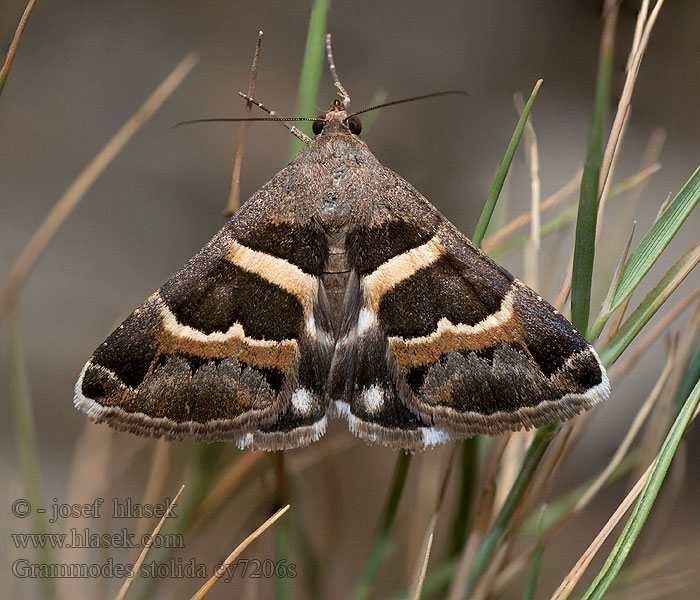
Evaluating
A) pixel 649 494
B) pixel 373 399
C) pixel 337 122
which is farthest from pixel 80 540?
pixel 649 494

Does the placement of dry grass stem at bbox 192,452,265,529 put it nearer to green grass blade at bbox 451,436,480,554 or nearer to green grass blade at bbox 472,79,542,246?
green grass blade at bbox 451,436,480,554

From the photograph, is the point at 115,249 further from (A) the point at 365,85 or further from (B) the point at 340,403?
(B) the point at 340,403

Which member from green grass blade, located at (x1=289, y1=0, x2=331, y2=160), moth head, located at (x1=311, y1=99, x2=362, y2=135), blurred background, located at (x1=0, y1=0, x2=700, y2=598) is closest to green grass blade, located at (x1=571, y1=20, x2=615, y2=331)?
green grass blade, located at (x1=289, y1=0, x2=331, y2=160)

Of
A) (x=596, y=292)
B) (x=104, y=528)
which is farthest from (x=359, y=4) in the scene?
(x=104, y=528)

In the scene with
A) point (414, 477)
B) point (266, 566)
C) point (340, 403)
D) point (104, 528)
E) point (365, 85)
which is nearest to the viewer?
point (340, 403)

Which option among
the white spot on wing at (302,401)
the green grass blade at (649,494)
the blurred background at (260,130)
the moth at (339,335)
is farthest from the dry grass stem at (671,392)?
the blurred background at (260,130)
